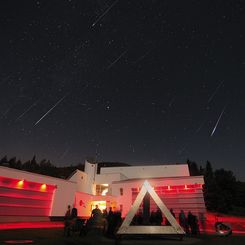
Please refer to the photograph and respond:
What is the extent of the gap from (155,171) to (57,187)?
1921 cm

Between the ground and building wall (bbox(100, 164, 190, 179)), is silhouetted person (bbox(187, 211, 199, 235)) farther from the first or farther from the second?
building wall (bbox(100, 164, 190, 179))

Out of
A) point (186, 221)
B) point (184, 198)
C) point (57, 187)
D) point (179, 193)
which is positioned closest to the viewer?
point (186, 221)

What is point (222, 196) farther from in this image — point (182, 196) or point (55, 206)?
point (55, 206)

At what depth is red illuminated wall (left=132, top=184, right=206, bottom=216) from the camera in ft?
74.8

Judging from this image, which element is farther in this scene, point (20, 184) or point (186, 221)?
point (20, 184)

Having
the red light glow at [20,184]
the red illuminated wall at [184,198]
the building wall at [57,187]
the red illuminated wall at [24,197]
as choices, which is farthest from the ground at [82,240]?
the red illuminated wall at [184,198]

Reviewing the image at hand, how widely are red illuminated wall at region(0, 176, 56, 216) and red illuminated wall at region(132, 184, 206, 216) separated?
38.6ft

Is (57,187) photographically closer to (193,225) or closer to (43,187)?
(43,187)

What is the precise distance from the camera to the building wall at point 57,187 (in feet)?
63.9

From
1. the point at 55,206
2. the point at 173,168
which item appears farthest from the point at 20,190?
the point at 173,168

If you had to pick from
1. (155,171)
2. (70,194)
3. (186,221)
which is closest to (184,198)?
(186,221)

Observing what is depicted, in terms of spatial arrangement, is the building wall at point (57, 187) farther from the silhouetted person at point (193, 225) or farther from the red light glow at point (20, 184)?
the silhouetted person at point (193, 225)

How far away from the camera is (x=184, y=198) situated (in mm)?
23656

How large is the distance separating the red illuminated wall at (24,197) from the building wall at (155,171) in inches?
708
